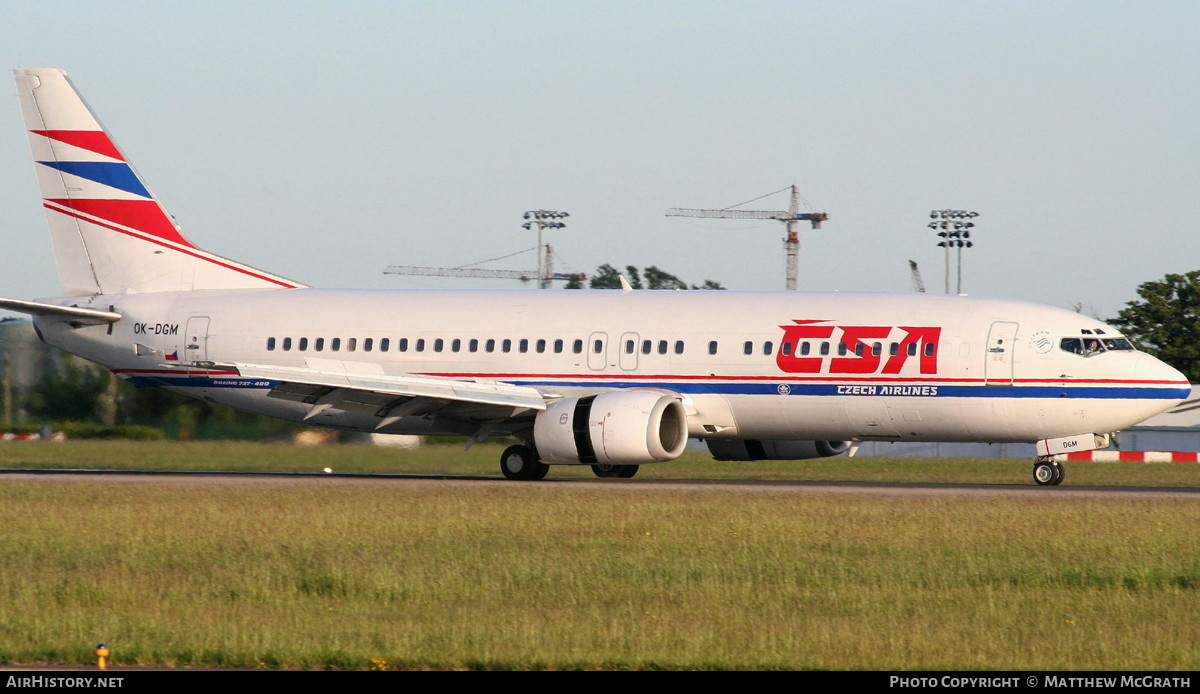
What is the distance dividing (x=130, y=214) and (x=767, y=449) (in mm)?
16383

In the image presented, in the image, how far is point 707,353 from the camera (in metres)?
32.4

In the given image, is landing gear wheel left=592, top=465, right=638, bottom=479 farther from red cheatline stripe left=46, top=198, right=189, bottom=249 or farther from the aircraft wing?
red cheatline stripe left=46, top=198, right=189, bottom=249

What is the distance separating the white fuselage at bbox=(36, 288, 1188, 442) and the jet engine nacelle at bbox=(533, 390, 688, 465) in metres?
1.19

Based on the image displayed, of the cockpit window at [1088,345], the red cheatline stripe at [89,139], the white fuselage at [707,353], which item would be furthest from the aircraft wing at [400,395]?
the cockpit window at [1088,345]

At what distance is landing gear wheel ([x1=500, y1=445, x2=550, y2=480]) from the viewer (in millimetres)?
32938

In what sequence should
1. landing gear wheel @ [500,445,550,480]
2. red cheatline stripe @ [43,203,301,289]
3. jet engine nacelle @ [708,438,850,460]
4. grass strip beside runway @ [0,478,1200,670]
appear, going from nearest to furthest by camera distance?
grass strip beside runway @ [0,478,1200,670]
landing gear wheel @ [500,445,550,480]
jet engine nacelle @ [708,438,850,460]
red cheatline stripe @ [43,203,301,289]

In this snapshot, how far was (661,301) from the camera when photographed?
3409cm

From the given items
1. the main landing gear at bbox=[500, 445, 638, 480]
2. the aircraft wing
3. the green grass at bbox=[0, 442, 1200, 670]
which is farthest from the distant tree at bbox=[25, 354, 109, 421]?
the main landing gear at bbox=[500, 445, 638, 480]

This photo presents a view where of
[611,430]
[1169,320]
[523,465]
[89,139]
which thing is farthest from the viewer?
[1169,320]

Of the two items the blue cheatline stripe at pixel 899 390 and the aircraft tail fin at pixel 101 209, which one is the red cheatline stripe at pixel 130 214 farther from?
the blue cheatline stripe at pixel 899 390

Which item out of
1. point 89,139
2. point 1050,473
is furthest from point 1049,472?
point 89,139

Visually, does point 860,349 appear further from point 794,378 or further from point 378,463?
point 378,463

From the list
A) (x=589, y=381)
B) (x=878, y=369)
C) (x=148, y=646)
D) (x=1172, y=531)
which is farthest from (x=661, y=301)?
(x=148, y=646)
